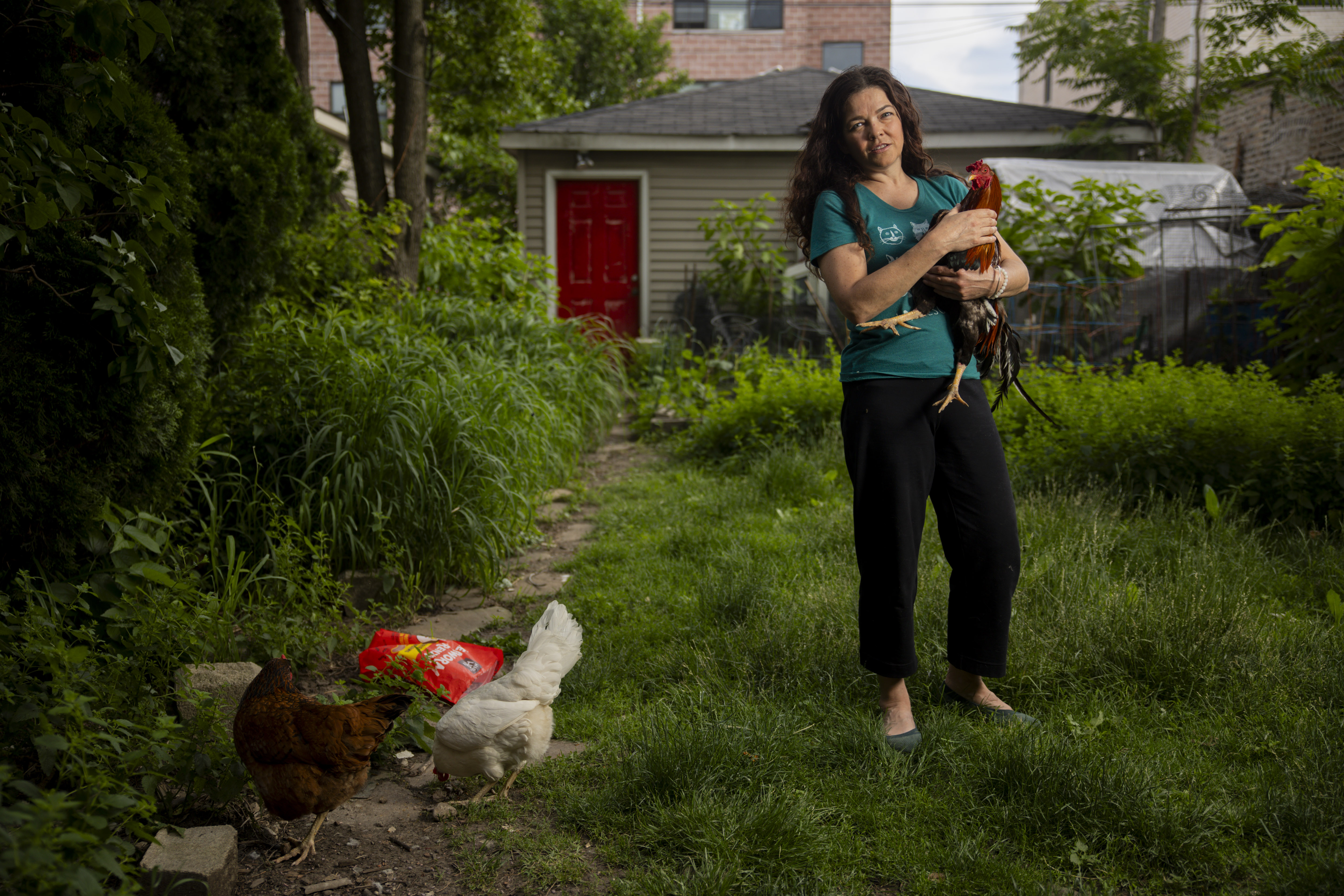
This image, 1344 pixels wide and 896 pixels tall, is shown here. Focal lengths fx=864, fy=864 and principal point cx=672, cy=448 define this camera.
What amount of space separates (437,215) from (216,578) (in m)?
14.9

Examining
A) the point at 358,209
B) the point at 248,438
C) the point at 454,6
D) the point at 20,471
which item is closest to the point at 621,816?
the point at 20,471

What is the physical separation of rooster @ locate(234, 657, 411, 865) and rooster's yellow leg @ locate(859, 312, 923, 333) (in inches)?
65.6

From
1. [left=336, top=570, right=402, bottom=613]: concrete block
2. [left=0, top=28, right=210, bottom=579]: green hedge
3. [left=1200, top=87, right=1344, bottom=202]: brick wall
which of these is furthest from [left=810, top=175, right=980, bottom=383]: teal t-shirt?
[left=1200, top=87, right=1344, bottom=202]: brick wall

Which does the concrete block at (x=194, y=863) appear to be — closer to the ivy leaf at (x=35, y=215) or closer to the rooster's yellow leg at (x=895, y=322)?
the ivy leaf at (x=35, y=215)

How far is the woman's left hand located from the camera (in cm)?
226

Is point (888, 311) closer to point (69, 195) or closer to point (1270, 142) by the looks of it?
point (69, 195)

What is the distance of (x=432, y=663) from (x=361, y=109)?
584cm

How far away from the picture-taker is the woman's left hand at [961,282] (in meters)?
2.26

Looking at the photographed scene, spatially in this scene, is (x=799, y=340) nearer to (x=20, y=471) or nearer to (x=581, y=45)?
(x=20, y=471)

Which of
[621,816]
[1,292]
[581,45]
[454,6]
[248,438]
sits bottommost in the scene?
[621,816]

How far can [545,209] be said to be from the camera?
10898 millimetres

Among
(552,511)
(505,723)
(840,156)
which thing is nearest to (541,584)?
(552,511)

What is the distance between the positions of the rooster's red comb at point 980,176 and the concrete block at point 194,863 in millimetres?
2456

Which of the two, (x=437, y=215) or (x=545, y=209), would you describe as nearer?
(x=545, y=209)
